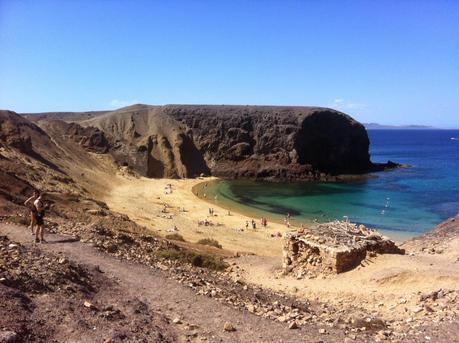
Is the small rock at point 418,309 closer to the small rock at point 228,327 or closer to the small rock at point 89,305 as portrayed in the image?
the small rock at point 228,327

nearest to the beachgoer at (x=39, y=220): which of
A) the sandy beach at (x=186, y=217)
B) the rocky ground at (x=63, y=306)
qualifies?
the rocky ground at (x=63, y=306)

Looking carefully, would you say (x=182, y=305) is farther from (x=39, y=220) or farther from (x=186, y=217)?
(x=186, y=217)

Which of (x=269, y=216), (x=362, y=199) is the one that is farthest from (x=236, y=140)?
(x=269, y=216)

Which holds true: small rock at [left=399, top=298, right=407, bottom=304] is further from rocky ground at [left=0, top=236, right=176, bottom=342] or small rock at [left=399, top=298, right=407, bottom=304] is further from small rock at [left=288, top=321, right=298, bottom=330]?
rocky ground at [left=0, top=236, right=176, bottom=342]

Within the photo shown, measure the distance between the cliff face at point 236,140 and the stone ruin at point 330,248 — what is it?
A: 54.5m

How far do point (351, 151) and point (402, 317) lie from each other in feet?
256

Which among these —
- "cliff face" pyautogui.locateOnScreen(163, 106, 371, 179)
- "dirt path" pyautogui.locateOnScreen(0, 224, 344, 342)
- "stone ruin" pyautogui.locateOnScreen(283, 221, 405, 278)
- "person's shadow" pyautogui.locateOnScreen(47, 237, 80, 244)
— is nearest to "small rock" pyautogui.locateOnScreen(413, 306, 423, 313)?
"dirt path" pyautogui.locateOnScreen(0, 224, 344, 342)

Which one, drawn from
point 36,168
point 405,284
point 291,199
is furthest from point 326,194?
point 405,284

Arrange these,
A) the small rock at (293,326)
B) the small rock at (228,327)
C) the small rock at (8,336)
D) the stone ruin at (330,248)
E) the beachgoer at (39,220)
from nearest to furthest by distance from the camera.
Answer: the small rock at (8,336)
the small rock at (228,327)
the small rock at (293,326)
the beachgoer at (39,220)
the stone ruin at (330,248)

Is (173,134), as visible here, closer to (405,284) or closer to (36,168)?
(36,168)

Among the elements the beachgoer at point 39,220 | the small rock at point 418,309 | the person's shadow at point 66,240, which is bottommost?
the small rock at point 418,309

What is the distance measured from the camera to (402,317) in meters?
12.5

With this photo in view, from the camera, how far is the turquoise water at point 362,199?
45594mm

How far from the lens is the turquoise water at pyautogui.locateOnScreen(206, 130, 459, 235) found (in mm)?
45594
